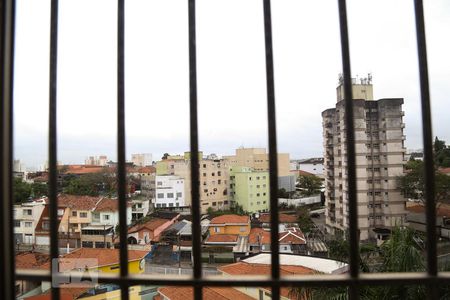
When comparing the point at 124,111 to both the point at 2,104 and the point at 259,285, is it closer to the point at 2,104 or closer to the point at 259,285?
the point at 2,104

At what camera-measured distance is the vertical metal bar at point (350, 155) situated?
0.83m

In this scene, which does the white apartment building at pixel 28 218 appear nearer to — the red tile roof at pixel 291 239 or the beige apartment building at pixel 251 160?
the red tile roof at pixel 291 239

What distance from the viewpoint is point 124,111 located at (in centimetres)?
91

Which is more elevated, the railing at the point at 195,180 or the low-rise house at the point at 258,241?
the railing at the point at 195,180

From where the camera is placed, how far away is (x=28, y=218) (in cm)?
910

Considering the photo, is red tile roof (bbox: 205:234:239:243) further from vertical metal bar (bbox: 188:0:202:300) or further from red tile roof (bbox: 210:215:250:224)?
vertical metal bar (bbox: 188:0:202:300)

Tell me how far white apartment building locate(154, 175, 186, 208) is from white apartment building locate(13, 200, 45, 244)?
11158 millimetres

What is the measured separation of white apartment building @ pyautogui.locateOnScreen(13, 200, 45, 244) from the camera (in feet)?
25.6

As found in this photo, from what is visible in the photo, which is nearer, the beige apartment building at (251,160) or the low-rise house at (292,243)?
the low-rise house at (292,243)

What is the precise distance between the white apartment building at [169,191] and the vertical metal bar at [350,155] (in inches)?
881

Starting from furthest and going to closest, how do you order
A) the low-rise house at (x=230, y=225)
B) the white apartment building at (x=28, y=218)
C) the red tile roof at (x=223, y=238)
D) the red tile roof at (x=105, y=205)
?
the low-rise house at (x=230, y=225) < the red tile roof at (x=223, y=238) < the red tile roof at (x=105, y=205) < the white apartment building at (x=28, y=218)

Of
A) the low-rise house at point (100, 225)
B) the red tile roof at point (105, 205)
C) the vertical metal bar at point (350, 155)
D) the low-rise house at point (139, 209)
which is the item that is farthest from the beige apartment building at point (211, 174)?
the vertical metal bar at point (350, 155)

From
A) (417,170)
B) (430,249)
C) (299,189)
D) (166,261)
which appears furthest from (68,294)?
(299,189)

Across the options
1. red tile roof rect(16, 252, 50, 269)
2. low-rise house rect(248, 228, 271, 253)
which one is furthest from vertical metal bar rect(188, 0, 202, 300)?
low-rise house rect(248, 228, 271, 253)
